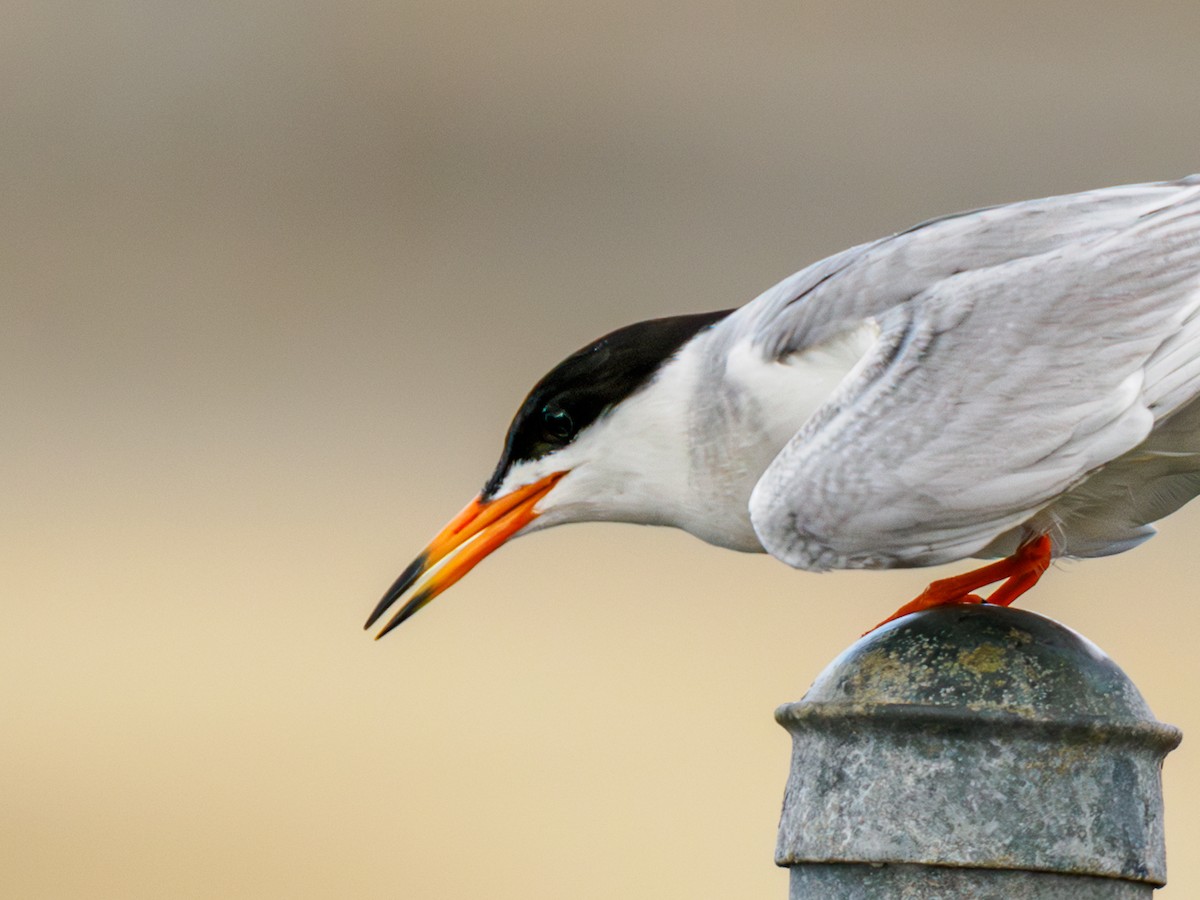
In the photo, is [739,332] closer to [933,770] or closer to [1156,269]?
[1156,269]

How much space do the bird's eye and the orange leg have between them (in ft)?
2.32

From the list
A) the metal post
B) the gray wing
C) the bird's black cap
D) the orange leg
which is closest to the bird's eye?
the bird's black cap

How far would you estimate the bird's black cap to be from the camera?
2410 millimetres

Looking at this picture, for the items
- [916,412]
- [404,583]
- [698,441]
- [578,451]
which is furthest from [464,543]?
[916,412]

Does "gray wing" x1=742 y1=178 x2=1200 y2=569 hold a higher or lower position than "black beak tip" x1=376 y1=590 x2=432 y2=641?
higher

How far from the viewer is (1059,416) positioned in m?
1.90

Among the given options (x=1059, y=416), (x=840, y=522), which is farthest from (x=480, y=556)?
(x=1059, y=416)

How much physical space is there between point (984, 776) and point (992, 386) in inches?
25.1

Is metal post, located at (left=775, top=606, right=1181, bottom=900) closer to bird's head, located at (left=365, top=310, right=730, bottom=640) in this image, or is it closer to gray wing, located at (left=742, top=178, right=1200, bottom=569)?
gray wing, located at (left=742, top=178, right=1200, bottom=569)

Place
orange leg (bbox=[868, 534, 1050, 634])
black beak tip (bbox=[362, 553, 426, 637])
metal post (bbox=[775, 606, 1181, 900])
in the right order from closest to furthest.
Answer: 1. metal post (bbox=[775, 606, 1181, 900])
2. orange leg (bbox=[868, 534, 1050, 634])
3. black beak tip (bbox=[362, 553, 426, 637])

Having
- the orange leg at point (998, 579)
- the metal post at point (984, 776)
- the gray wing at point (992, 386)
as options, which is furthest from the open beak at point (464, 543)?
the metal post at point (984, 776)

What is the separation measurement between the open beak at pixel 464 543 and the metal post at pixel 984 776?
873mm

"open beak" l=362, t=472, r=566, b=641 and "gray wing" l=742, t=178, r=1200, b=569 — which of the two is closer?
"gray wing" l=742, t=178, r=1200, b=569

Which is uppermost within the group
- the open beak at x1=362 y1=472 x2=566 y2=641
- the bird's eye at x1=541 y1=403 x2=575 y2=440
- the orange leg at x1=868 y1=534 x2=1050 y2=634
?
the bird's eye at x1=541 y1=403 x2=575 y2=440
